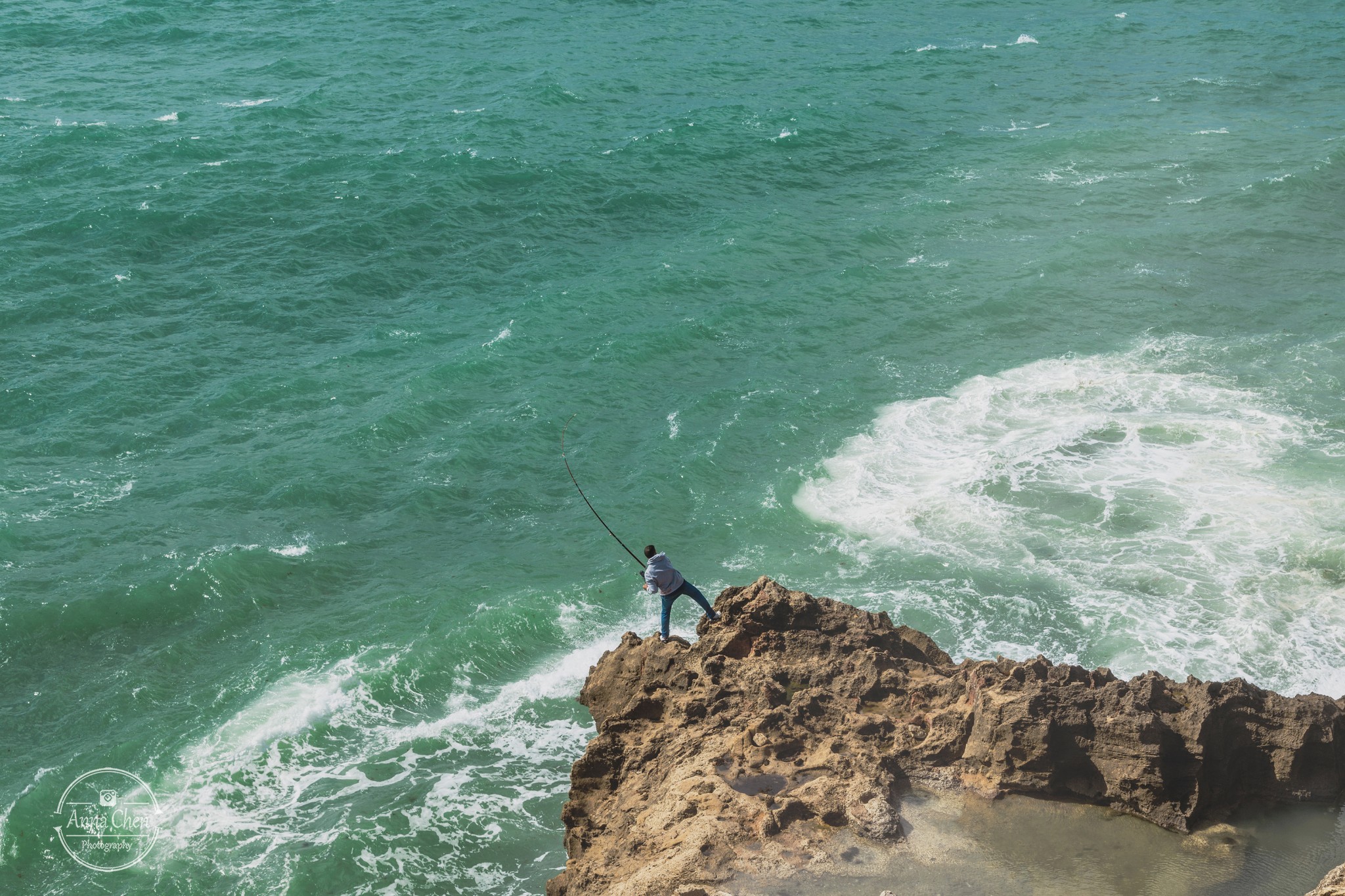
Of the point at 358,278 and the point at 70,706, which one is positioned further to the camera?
the point at 358,278

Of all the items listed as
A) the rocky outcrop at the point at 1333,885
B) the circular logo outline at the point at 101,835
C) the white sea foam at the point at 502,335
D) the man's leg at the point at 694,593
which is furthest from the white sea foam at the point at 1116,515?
the circular logo outline at the point at 101,835

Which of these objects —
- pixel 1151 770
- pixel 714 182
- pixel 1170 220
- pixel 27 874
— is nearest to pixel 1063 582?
pixel 1151 770

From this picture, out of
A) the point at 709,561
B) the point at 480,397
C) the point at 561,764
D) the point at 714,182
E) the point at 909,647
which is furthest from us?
the point at 714,182

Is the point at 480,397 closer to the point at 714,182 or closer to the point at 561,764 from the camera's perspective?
the point at 561,764

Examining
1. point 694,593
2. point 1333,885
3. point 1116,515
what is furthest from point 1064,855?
point 1116,515

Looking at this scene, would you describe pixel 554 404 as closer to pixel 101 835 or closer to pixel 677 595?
pixel 677 595
